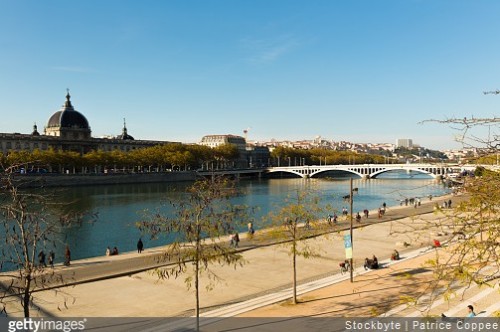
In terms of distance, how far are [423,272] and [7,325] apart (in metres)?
15.7

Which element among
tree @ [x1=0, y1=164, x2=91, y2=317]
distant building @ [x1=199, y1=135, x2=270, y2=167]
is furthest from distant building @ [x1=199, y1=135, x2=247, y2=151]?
tree @ [x1=0, y1=164, x2=91, y2=317]

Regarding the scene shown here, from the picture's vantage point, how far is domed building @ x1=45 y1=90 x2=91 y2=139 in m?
127

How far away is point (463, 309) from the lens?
14.1 metres

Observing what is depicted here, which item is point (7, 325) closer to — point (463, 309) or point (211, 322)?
point (211, 322)

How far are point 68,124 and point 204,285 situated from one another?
11963 cm

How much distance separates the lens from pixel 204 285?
1897cm

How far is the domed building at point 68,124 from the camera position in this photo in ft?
415

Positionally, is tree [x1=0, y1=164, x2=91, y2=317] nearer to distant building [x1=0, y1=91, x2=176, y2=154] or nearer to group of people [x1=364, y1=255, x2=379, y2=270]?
group of people [x1=364, y1=255, x2=379, y2=270]

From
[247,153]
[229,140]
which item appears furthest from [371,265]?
[229,140]

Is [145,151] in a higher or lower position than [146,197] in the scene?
higher

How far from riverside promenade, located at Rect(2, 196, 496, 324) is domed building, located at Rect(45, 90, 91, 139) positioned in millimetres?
110429

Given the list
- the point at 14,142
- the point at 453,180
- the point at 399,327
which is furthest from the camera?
the point at 14,142

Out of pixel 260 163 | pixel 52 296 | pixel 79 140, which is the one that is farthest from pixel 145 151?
pixel 52 296

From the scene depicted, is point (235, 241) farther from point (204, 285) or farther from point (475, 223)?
point (475, 223)
